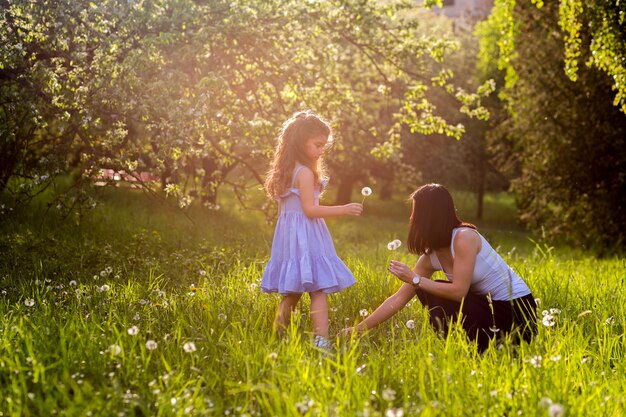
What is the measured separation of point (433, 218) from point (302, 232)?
1039mm

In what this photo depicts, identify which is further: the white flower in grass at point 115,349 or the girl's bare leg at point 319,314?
the girl's bare leg at point 319,314

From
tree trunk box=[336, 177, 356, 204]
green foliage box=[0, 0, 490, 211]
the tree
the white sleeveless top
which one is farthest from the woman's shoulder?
tree trunk box=[336, 177, 356, 204]

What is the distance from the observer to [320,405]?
3393 millimetres

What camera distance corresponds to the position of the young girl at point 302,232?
5.43 metres

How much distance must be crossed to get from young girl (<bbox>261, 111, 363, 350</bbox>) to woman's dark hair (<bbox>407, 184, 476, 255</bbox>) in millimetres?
594

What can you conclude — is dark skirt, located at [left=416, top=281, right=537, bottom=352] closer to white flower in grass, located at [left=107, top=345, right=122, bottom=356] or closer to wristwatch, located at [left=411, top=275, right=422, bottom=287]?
wristwatch, located at [left=411, top=275, right=422, bottom=287]

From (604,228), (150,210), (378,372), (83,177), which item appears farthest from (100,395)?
(604,228)

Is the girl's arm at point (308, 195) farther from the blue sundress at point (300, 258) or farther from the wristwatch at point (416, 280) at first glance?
the wristwatch at point (416, 280)

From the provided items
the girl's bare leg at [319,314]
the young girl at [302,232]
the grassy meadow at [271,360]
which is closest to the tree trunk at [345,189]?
the grassy meadow at [271,360]

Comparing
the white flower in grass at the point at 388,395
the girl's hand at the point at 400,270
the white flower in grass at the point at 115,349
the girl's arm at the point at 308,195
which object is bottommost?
the white flower in grass at the point at 388,395

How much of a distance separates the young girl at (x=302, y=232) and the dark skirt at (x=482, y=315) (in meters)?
0.70

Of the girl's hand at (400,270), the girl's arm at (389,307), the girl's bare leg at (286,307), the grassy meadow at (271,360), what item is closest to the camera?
the grassy meadow at (271,360)

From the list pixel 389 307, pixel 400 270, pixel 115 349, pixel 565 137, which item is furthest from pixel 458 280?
pixel 565 137

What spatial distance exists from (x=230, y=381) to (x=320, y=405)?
0.71m
